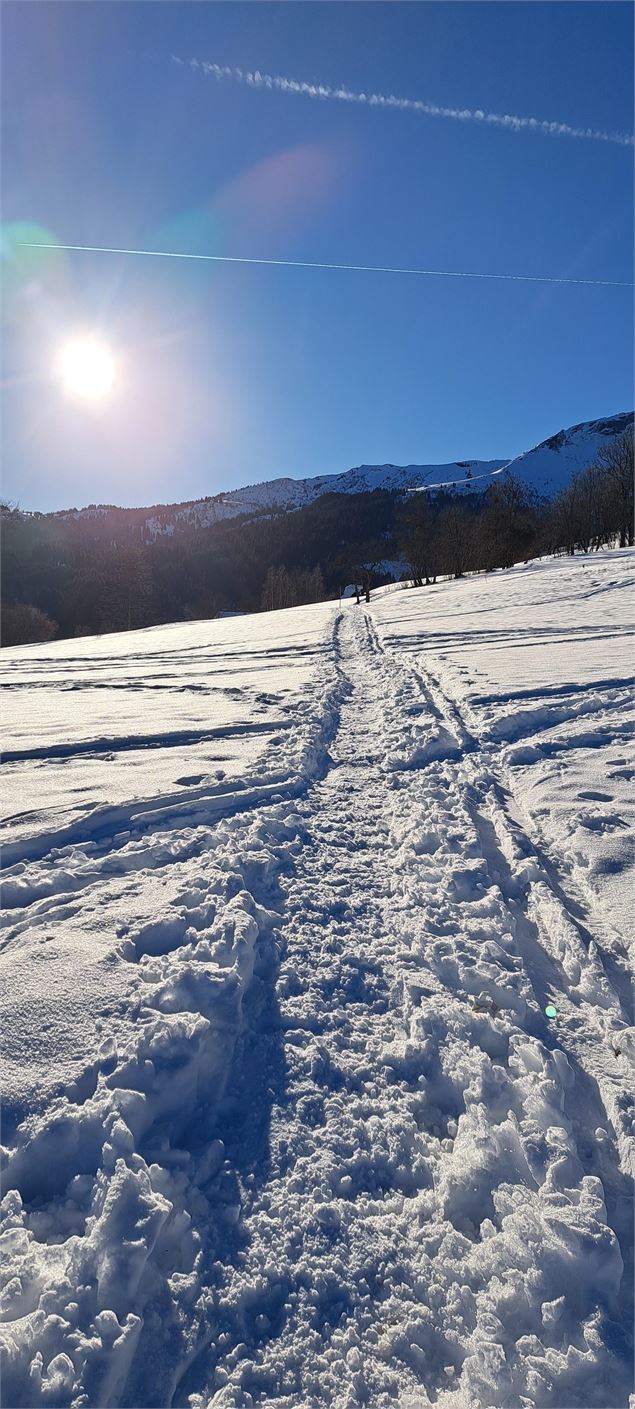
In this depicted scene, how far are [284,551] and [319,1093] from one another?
129438 mm

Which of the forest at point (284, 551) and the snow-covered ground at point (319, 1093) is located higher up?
the forest at point (284, 551)

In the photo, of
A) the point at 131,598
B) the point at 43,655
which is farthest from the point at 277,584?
the point at 43,655

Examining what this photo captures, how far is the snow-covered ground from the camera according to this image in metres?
1.41

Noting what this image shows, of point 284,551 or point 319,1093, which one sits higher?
point 284,551

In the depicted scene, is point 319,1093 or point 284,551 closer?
point 319,1093

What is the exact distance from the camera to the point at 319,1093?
6.83 feet

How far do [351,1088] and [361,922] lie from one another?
0.95 meters

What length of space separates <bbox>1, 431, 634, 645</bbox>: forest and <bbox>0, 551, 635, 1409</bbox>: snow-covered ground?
1642 inches

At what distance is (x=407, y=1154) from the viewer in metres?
1.87

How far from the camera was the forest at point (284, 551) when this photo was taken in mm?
47031

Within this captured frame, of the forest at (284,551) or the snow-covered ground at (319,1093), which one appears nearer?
the snow-covered ground at (319,1093)

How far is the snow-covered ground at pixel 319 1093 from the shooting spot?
1.41 metres

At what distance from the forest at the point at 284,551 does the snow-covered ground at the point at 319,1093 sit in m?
41.7

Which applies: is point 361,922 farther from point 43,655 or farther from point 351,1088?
point 43,655
